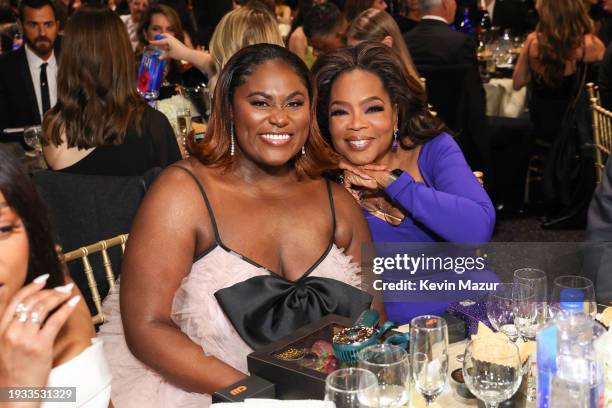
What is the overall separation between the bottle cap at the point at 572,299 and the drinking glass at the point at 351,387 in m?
0.70

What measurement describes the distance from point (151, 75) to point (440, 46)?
1.95 m

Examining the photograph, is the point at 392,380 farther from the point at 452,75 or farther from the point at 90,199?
the point at 452,75

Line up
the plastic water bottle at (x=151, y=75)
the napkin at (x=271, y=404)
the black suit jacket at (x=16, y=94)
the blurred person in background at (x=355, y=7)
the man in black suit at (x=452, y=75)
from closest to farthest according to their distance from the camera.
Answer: the napkin at (x=271, y=404) < the plastic water bottle at (x=151, y=75) < the black suit jacket at (x=16, y=94) < the man in black suit at (x=452, y=75) < the blurred person in background at (x=355, y=7)

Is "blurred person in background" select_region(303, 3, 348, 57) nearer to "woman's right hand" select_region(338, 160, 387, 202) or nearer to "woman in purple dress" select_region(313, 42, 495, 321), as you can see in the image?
"woman in purple dress" select_region(313, 42, 495, 321)

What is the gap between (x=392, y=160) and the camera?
2.84 meters

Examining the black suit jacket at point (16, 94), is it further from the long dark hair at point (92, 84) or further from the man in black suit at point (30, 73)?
the long dark hair at point (92, 84)

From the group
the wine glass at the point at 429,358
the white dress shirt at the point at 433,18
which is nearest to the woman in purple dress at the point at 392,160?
the wine glass at the point at 429,358

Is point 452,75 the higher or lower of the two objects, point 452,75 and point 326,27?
the lower

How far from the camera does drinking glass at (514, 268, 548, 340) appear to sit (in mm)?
1814

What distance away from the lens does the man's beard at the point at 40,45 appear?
198 inches

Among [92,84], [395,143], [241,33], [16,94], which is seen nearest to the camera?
[395,143]

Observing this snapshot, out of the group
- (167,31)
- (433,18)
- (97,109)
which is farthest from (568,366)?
(167,31)

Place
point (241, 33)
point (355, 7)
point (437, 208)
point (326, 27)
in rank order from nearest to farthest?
1. point (437, 208)
2. point (241, 33)
3. point (326, 27)
4. point (355, 7)

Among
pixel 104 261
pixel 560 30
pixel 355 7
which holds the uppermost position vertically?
pixel 355 7
